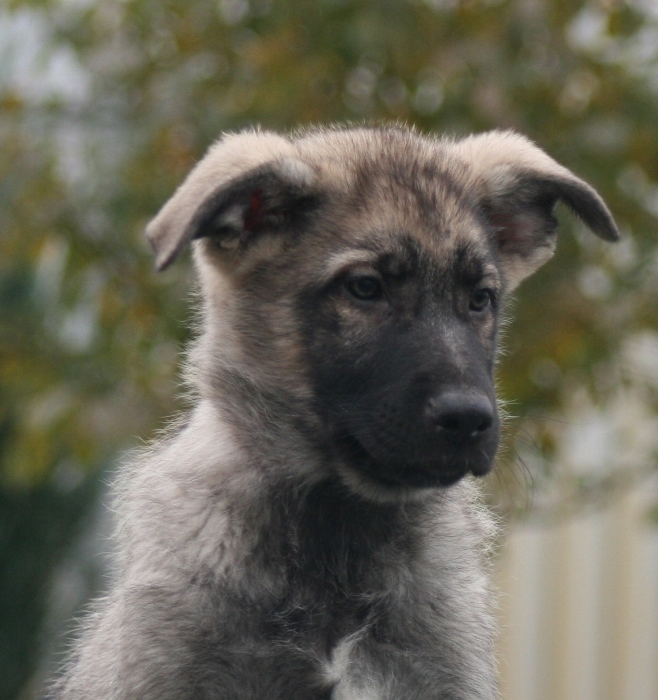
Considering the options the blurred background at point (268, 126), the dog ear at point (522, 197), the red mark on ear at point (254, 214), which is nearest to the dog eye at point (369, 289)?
the red mark on ear at point (254, 214)

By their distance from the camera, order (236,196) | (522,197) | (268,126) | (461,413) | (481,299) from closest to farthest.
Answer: (461,413)
(236,196)
(481,299)
(522,197)
(268,126)

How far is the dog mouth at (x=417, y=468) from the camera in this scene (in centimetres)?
355

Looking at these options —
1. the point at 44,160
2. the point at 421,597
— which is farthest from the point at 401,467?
the point at 44,160

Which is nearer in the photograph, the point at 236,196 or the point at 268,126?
the point at 236,196

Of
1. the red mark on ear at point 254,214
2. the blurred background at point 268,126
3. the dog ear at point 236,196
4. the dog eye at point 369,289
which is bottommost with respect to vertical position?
the blurred background at point 268,126

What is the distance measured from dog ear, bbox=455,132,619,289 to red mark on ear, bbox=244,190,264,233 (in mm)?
815

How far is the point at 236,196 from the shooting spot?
3707mm

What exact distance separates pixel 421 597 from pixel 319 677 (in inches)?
17.7

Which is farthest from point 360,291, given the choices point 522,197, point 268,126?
point 268,126

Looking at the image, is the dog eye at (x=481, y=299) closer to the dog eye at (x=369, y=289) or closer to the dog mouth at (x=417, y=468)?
the dog eye at (x=369, y=289)

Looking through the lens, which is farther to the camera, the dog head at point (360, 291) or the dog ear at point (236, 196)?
the dog head at point (360, 291)

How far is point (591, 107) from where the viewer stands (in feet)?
18.4

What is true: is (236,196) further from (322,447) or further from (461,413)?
(461,413)

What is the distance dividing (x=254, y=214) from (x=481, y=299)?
79 cm
